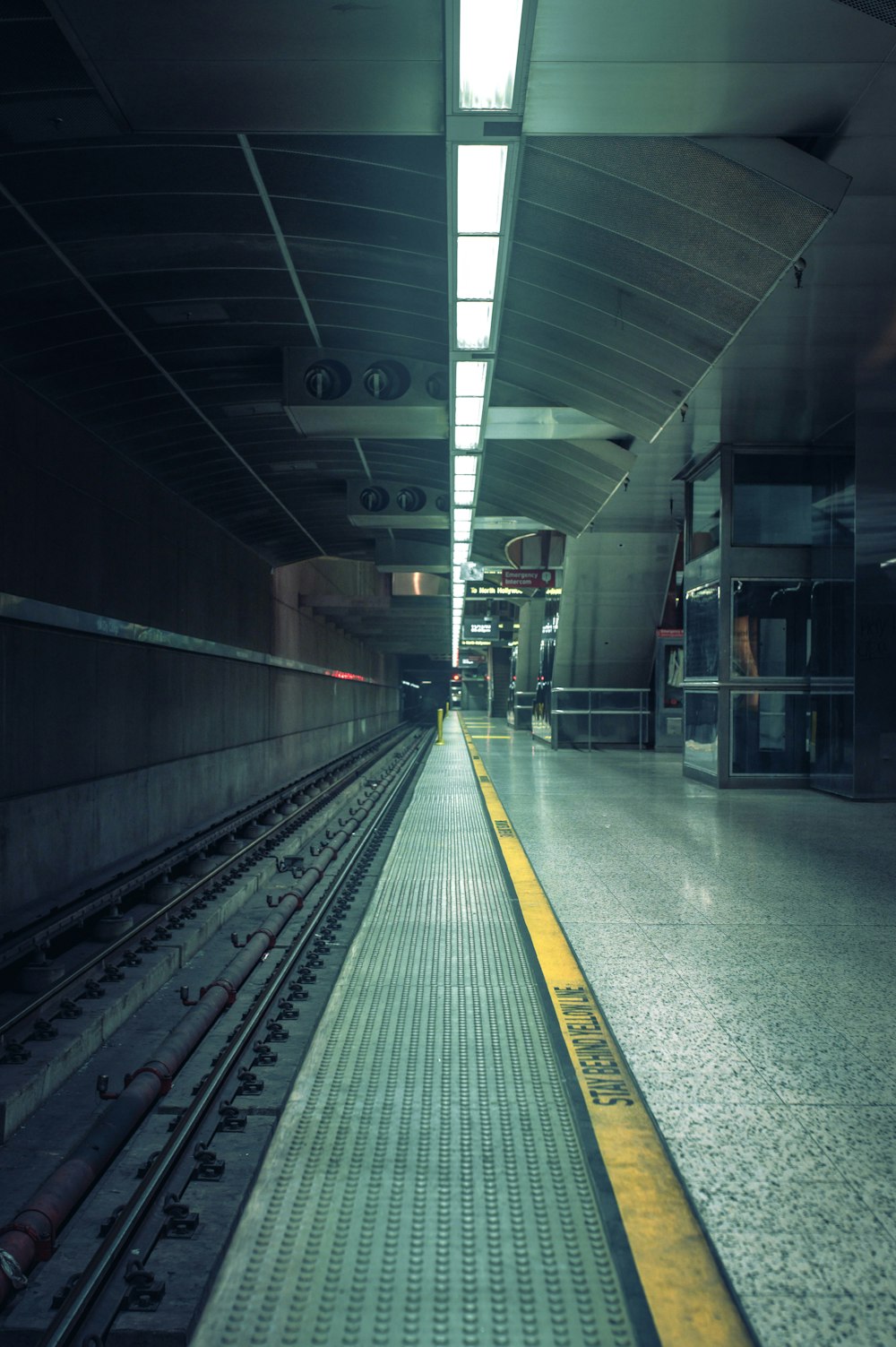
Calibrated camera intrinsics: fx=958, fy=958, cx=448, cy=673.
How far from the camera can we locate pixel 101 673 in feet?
32.1

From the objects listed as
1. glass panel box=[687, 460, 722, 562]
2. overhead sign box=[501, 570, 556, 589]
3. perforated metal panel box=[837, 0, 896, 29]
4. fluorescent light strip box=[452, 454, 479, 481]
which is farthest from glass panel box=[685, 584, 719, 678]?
perforated metal panel box=[837, 0, 896, 29]

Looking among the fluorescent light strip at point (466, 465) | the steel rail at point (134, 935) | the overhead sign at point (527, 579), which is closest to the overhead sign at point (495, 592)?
the overhead sign at point (527, 579)

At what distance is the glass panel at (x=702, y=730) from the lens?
14.1 m

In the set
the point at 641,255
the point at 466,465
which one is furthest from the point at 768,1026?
the point at 466,465

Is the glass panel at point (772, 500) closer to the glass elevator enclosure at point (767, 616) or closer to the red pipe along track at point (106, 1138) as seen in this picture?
the glass elevator enclosure at point (767, 616)

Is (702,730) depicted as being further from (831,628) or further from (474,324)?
(474,324)

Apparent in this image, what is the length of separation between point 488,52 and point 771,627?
11176 mm

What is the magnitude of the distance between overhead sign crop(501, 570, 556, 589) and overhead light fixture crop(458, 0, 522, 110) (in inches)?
682

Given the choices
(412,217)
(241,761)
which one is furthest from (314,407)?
(241,761)

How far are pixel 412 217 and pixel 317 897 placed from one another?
6114mm

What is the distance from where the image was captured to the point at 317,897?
30.7 feet

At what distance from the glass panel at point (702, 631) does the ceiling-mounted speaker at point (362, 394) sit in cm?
606

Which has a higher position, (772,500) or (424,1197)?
→ (772,500)

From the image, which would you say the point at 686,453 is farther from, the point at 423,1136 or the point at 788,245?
the point at 423,1136
